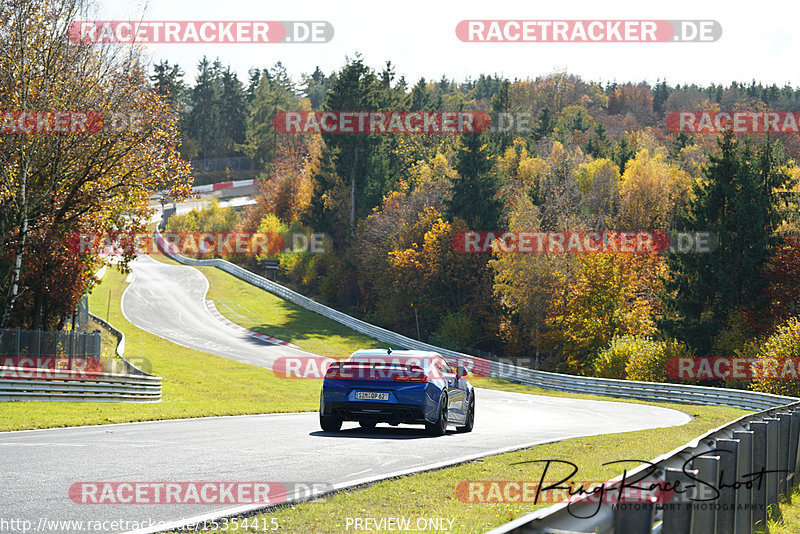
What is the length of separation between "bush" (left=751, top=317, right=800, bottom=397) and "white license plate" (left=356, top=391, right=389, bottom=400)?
25102 millimetres

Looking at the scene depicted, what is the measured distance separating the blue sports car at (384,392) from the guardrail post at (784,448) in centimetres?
599

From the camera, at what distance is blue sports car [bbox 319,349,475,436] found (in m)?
14.2

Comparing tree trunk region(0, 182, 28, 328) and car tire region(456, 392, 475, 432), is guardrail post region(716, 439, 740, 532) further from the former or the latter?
tree trunk region(0, 182, 28, 328)

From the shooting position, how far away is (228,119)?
158 meters

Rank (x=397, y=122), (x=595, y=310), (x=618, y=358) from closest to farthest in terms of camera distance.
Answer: (x=618, y=358) < (x=595, y=310) < (x=397, y=122)

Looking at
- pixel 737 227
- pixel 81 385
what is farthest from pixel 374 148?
pixel 81 385

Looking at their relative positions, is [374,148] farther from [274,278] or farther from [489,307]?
[489,307]

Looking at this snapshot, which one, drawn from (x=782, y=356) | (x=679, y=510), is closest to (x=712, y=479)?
(x=679, y=510)

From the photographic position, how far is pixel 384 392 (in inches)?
560

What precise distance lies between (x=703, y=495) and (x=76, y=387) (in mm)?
20679

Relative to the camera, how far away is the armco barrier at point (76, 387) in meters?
21.5

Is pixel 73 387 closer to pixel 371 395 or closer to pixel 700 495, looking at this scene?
pixel 371 395

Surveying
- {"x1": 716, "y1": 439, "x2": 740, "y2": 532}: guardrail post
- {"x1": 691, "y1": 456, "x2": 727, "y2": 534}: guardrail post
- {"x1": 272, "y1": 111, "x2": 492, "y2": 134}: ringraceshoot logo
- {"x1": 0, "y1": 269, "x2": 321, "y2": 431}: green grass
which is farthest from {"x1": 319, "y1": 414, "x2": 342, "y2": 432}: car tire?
{"x1": 272, "y1": 111, "x2": 492, "y2": 134}: ringraceshoot logo

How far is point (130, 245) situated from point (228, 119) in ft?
441
